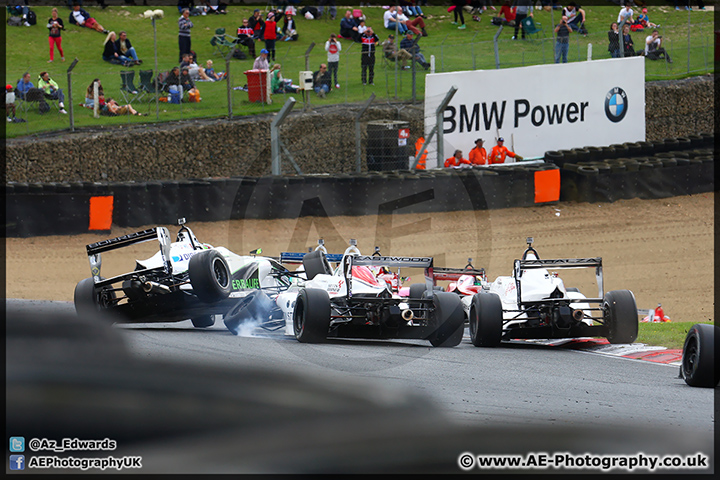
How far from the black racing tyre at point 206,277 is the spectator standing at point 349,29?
17712 millimetres

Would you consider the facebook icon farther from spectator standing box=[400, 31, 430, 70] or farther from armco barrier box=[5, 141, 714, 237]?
spectator standing box=[400, 31, 430, 70]

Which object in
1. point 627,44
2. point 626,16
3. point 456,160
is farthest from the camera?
point 626,16

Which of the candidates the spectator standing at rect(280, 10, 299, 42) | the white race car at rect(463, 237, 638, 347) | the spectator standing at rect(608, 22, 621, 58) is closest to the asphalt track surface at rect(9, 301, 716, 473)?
the white race car at rect(463, 237, 638, 347)

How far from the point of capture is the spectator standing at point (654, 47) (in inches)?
1003

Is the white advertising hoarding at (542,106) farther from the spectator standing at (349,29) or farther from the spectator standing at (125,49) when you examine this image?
Answer: the spectator standing at (125,49)

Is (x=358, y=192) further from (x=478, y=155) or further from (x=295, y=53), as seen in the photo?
(x=295, y=53)

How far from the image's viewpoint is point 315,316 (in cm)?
833

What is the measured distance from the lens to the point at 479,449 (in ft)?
6.48

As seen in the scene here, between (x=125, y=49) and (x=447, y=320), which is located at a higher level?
(x=125, y=49)

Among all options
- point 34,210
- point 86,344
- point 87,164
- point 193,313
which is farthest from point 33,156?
point 86,344

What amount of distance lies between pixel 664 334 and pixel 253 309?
15.9 ft

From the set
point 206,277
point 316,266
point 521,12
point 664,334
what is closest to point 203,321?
point 316,266

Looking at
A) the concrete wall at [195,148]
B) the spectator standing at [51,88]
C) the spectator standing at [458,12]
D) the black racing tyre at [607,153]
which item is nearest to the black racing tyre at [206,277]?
the concrete wall at [195,148]

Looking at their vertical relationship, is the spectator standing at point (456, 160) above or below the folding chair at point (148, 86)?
below
